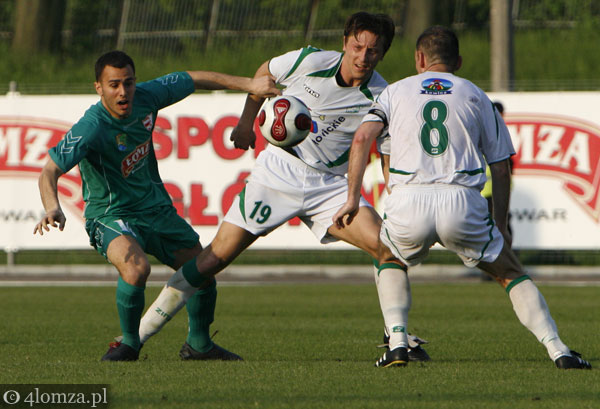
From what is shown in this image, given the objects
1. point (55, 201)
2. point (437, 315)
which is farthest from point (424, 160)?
point (437, 315)

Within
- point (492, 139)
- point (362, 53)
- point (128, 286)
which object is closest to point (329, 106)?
point (362, 53)

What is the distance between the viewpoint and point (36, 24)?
24750mm

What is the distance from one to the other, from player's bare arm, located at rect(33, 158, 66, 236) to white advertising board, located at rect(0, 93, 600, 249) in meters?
9.82

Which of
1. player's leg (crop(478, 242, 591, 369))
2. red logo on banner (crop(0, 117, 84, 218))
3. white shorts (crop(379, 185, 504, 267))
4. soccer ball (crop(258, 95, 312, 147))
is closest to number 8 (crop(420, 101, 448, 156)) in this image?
white shorts (crop(379, 185, 504, 267))

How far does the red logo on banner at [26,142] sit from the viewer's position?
699 inches

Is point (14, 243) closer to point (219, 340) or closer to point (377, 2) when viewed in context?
point (219, 340)

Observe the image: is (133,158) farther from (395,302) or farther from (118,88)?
(395,302)

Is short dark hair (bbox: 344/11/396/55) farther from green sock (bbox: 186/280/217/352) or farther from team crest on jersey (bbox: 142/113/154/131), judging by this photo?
green sock (bbox: 186/280/217/352)

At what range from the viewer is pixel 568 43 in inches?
893

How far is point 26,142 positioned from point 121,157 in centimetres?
1068

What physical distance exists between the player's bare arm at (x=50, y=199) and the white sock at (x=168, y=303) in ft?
2.96

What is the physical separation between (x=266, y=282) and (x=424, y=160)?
10.1 meters

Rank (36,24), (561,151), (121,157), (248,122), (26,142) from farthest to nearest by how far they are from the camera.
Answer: (36,24), (26,142), (561,151), (248,122), (121,157)

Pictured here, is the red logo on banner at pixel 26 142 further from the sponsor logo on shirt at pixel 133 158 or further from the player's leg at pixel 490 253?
the player's leg at pixel 490 253
